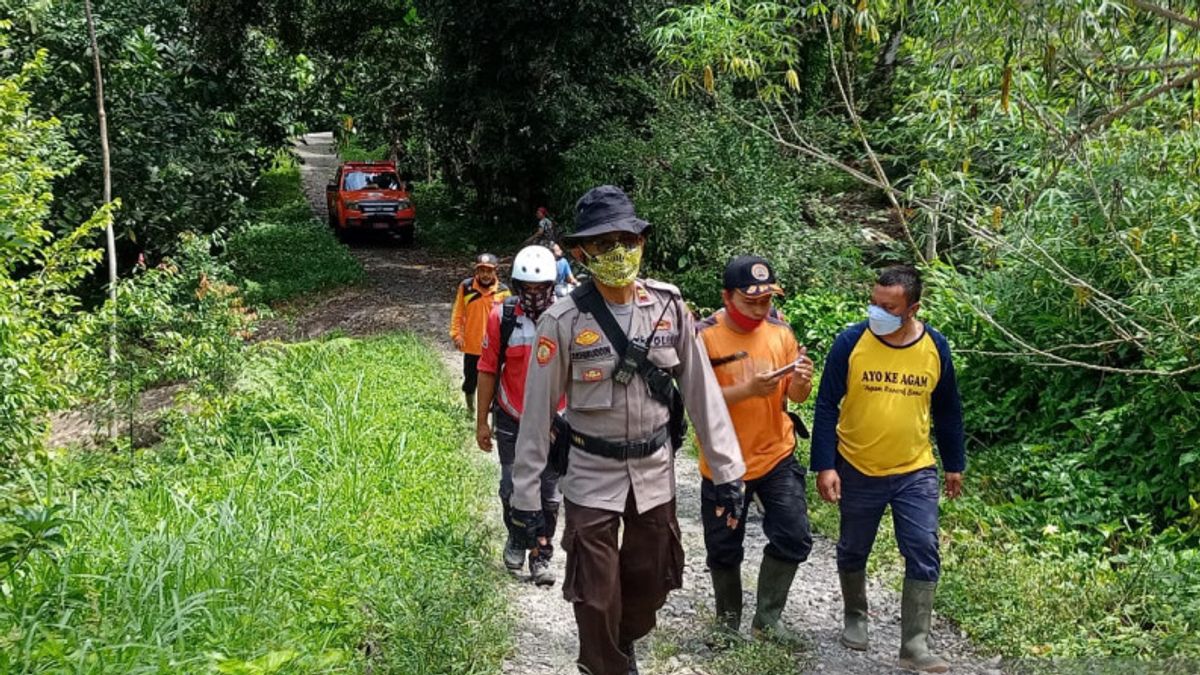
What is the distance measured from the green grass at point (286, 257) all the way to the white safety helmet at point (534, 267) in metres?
14.1

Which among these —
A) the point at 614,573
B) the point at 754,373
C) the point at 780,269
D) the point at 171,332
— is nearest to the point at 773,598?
the point at 754,373

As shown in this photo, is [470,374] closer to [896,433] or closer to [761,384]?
[761,384]

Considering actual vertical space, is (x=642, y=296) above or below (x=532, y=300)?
above

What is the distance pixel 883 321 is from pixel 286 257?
20733 mm

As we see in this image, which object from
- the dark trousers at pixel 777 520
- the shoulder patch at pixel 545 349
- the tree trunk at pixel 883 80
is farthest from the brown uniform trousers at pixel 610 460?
the tree trunk at pixel 883 80

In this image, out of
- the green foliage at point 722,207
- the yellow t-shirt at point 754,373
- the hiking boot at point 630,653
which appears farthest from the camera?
the green foliage at point 722,207

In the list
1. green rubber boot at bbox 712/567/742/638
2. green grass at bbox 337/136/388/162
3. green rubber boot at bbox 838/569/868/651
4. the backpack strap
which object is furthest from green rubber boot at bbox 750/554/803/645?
green grass at bbox 337/136/388/162

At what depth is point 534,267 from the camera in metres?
5.74

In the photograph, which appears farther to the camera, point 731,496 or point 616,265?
point 731,496

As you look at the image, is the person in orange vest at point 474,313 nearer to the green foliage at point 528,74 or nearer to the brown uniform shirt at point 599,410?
the brown uniform shirt at point 599,410

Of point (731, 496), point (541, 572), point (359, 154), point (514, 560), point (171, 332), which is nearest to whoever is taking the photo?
point (731, 496)

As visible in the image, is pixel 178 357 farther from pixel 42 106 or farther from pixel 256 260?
pixel 256 260

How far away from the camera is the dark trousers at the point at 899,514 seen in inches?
189

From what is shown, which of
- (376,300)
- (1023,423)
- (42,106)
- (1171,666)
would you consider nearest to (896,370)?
(1171,666)
